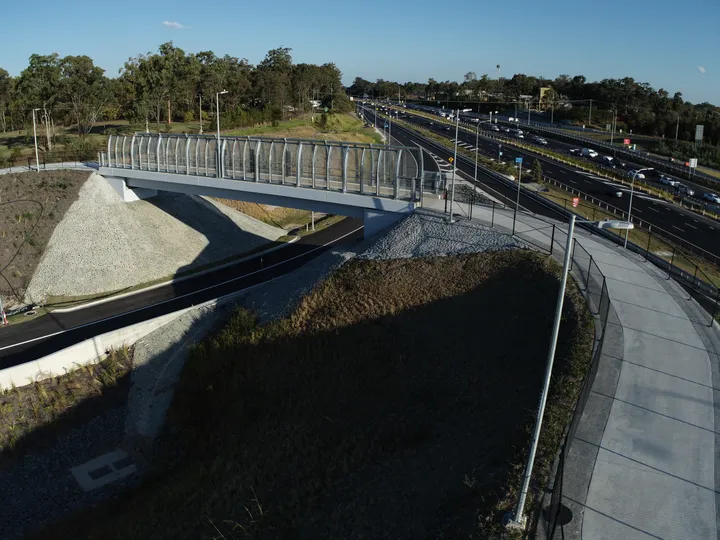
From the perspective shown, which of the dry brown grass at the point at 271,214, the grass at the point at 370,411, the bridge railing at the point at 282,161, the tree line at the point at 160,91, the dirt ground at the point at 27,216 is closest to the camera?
the grass at the point at 370,411

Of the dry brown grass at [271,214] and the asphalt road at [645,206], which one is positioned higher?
the asphalt road at [645,206]

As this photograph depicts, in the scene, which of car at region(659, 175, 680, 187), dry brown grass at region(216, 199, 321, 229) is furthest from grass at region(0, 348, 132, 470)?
car at region(659, 175, 680, 187)

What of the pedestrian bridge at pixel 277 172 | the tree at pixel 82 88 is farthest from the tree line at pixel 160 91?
the pedestrian bridge at pixel 277 172

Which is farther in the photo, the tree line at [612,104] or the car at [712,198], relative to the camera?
the tree line at [612,104]

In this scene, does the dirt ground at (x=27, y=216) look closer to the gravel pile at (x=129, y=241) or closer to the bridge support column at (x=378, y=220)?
the gravel pile at (x=129, y=241)

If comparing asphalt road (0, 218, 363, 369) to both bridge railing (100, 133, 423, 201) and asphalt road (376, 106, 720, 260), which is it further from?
asphalt road (376, 106, 720, 260)
